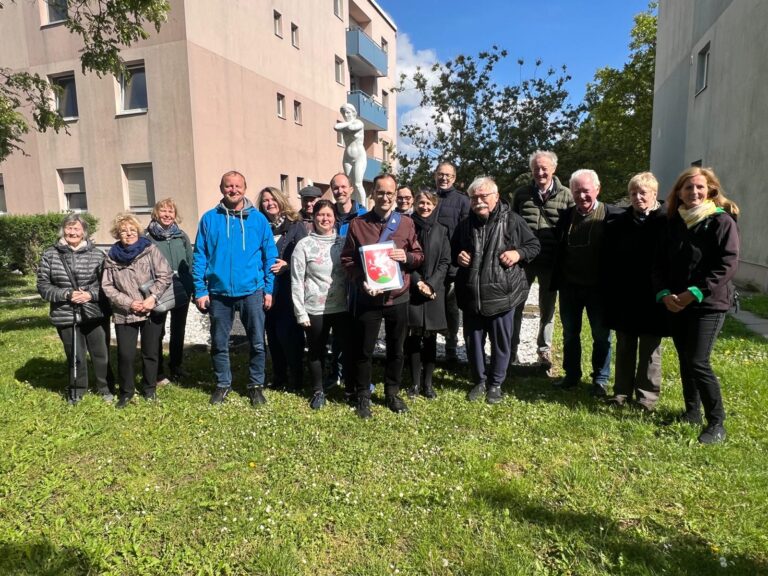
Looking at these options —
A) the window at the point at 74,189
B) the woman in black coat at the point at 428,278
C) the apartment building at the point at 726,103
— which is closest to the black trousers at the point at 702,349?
the woman in black coat at the point at 428,278

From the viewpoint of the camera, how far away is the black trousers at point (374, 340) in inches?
164

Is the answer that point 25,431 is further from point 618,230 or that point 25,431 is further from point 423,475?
point 618,230

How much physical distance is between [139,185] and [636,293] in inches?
604

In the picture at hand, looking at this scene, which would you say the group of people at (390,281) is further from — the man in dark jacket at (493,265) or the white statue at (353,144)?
the white statue at (353,144)

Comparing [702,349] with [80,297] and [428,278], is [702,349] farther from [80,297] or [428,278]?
[80,297]

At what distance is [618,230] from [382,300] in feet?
6.72

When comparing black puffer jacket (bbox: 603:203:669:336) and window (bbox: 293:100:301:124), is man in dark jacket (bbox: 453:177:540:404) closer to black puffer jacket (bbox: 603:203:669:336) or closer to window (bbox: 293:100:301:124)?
black puffer jacket (bbox: 603:203:669:336)

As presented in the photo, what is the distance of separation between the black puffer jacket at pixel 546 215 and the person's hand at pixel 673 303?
125cm

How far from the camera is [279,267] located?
461 cm

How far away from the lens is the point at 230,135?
51.5 ft

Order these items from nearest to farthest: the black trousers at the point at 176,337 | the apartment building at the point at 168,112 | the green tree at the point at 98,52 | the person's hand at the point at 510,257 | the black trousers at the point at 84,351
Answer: the person's hand at the point at 510,257, the black trousers at the point at 84,351, the black trousers at the point at 176,337, the green tree at the point at 98,52, the apartment building at the point at 168,112

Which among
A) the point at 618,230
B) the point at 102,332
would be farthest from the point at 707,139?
the point at 102,332

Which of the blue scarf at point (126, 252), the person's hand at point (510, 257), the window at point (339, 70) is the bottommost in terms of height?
the person's hand at point (510, 257)

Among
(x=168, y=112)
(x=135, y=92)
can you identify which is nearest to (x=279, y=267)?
(x=168, y=112)
